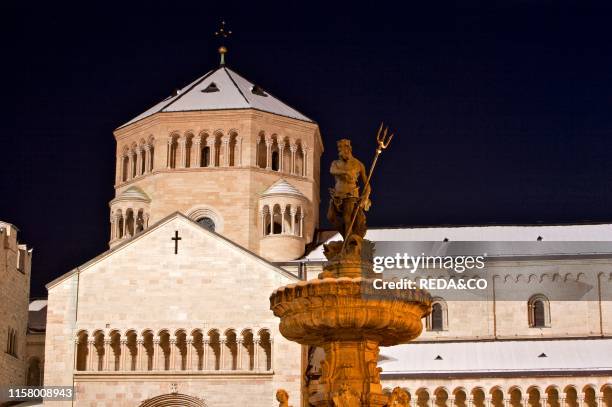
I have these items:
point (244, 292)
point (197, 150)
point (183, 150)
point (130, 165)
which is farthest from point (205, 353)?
point (130, 165)

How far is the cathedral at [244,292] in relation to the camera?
4525cm

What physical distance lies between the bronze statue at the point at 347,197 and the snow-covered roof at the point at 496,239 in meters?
28.6

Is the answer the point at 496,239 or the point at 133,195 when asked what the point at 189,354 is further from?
the point at 496,239

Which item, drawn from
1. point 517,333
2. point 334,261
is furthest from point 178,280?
point 334,261

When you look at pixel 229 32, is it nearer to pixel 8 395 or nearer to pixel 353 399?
pixel 8 395

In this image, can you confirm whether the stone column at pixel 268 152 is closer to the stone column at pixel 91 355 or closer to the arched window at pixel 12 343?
the stone column at pixel 91 355

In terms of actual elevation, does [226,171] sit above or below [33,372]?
above

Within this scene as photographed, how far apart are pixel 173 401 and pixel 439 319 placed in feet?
42.4

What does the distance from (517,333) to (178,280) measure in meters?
14.8

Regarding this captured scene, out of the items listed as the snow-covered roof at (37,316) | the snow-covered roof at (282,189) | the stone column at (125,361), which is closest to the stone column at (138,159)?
the snow-covered roof at (282,189)

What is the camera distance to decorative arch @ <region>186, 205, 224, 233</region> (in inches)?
2079

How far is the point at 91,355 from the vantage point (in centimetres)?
4566

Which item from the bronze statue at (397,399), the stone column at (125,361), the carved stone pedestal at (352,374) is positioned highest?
the stone column at (125,361)

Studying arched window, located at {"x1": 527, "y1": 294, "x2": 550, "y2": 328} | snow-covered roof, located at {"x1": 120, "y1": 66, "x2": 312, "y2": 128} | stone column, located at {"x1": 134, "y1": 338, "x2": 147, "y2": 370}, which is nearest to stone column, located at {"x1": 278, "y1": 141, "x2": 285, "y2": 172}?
snow-covered roof, located at {"x1": 120, "y1": 66, "x2": 312, "y2": 128}
